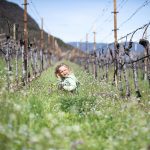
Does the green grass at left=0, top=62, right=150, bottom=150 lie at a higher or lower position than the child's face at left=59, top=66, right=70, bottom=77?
lower

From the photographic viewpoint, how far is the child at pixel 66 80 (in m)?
13.0

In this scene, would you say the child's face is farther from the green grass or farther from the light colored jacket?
the green grass

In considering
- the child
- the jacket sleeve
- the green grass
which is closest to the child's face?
the child

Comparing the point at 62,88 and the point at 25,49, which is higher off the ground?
the point at 25,49

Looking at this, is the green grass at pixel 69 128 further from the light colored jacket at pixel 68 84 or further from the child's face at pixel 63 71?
the child's face at pixel 63 71

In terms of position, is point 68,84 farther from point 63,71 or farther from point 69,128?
point 69,128

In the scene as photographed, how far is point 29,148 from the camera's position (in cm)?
500

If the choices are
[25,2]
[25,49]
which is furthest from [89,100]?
[25,2]

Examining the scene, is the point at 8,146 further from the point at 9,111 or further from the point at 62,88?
the point at 62,88

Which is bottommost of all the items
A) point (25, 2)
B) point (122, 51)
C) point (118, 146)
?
point (118, 146)

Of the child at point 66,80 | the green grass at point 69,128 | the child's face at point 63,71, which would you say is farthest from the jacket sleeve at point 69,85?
A: the green grass at point 69,128

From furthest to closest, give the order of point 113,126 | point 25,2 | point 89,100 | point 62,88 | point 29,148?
point 25,2
point 62,88
point 89,100
point 113,126
point 29,148

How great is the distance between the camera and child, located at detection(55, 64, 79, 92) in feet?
42.6

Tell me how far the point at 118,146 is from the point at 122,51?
16223 millimetres
